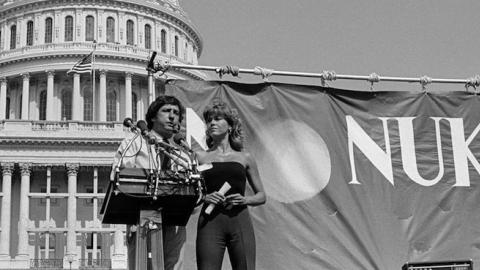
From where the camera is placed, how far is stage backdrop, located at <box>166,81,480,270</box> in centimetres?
1005

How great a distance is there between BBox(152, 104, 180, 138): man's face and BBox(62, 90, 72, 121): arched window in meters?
70.3

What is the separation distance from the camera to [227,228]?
22.2 feet

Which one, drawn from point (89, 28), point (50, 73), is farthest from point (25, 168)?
point (89, 28)

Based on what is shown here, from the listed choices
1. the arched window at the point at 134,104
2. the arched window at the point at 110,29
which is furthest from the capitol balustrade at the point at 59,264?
the arched window at the point at 110,29

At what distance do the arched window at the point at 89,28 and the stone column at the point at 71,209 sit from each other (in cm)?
2230

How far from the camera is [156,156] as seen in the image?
6.38 metres

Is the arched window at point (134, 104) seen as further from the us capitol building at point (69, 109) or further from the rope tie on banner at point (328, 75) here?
the rope tie on banner at point (328, 75)

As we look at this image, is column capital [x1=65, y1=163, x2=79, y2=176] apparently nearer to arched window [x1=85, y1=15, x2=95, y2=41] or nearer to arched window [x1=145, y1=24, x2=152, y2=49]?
arched window [x1=85, y1=15, x2=95, y2=41]

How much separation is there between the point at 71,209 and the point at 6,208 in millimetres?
4085

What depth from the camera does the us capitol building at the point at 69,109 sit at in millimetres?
58375

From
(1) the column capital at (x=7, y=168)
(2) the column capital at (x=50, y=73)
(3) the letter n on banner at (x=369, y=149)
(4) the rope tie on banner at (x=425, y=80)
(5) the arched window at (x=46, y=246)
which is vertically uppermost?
(2) the column capital at (x=50, y=73)

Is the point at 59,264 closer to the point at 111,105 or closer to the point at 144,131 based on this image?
the point at 111,105

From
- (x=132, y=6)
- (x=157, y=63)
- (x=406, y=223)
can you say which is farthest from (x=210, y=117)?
(x=132, y=6)

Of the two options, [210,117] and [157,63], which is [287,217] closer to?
[157,63]
